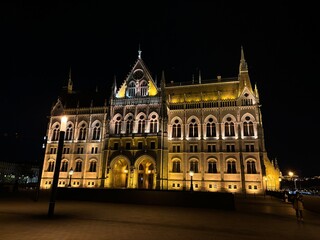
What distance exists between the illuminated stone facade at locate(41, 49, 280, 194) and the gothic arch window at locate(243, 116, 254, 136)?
→ 0.18 metres

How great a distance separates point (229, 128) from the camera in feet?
150

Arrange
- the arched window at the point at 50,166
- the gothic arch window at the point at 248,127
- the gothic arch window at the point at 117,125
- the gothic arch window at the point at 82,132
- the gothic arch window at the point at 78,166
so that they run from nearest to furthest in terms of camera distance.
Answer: the gothic arch window at the point at 248,127
the gothic arch window at the point at 117,125
the gothic arch window at the point at 78,166
the arched window at the point at 50,166
the gothic arch window at the point at 82,132

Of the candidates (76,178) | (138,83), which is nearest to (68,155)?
(76,178)

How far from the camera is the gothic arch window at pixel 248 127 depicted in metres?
44.6

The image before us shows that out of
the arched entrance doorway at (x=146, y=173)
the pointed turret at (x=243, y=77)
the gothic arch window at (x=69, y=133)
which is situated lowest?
the arched entrance doorway at (x=146, y=173)

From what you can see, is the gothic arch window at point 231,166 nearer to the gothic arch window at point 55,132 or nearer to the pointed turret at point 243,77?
the pointed turret at point 243,77

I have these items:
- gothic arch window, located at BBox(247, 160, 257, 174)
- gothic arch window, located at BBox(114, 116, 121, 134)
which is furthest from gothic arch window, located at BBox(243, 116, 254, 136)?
gothic arch window, located at BBox(114, 116, 121, 134)

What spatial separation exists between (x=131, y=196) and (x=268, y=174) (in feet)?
107

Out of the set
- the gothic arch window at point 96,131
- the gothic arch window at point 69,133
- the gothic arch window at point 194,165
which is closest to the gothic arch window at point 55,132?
the gothic arch window at point 69,133

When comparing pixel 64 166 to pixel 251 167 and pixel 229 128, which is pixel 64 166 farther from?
pixel 251 167

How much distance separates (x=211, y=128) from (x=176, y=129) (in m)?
7.04

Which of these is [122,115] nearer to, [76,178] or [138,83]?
[138,83]

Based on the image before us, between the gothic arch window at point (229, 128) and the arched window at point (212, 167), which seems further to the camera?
the gothic arch window at point (229, 128)

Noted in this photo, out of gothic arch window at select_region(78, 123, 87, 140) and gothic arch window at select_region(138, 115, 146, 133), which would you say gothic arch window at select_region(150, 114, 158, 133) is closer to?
gothic arch window at select_region(138, 115, 146, 133)
